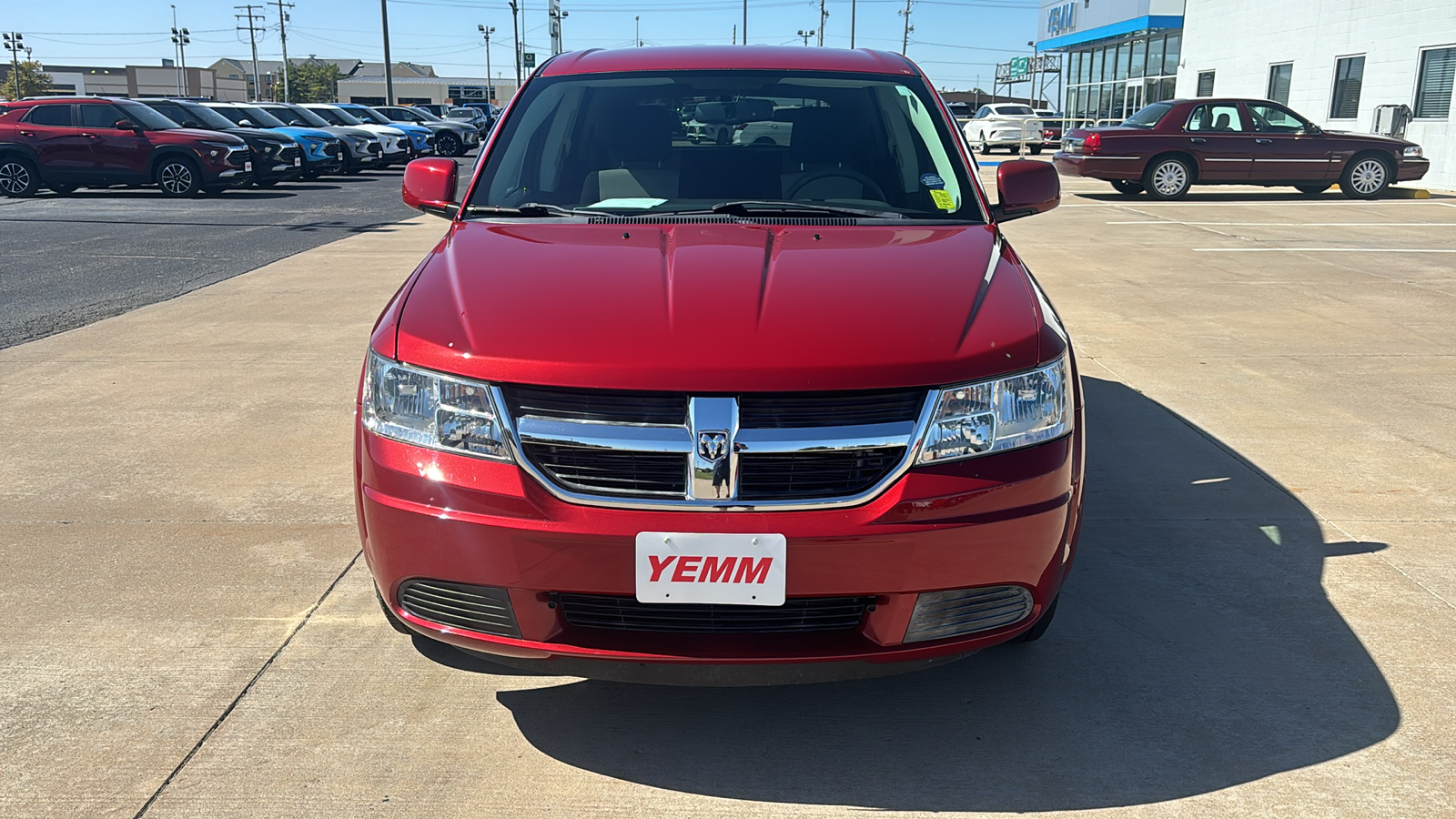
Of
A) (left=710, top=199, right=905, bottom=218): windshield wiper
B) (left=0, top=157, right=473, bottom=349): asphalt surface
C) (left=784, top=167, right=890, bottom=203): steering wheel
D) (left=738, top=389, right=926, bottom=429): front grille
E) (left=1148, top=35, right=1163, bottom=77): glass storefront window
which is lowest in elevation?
(left=0, top=157, right=473, bottom=349): asphalt surface

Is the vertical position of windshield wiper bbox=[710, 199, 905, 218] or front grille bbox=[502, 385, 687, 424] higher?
windshield wiper bbox=[710, 199, 905, 218]

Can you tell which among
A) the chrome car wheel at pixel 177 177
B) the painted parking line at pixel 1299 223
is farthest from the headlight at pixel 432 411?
the chrome car wheel at pixel 177 177

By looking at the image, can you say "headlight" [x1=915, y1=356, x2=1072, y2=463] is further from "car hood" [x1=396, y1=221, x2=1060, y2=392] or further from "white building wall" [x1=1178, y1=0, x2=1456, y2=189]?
"white building wall" [x1=1178, y1=0, x2=1456, y2=189]

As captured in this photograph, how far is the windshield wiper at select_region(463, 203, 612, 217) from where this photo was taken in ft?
11.3

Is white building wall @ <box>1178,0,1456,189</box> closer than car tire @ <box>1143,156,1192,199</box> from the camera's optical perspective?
No

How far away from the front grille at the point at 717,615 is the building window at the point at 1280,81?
26660 mm

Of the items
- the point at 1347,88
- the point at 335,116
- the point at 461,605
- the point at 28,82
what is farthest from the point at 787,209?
the point at 28,82

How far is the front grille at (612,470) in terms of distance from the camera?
90.5 inches

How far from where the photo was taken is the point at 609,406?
2320 millimetres

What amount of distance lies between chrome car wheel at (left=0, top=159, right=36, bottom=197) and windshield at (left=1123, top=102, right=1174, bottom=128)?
17.5m

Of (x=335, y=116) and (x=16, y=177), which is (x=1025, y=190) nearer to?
(x=16, y=177)

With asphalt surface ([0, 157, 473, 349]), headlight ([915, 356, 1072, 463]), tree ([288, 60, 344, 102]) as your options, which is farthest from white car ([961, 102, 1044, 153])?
tree ([288, 60, 344, 102])

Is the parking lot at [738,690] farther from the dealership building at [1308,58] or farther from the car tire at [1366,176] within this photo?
the dealership building at [1308,58]

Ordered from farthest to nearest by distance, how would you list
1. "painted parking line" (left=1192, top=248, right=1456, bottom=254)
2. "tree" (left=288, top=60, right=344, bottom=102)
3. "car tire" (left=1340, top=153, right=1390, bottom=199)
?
"tree" (left=288, top=60, right=344, bottom=102) < "car tire" (left=1340, top=153, right=1390, bottom=199) < "painted parking line" (left=1192, top=248, right=1456, bottom=254)
